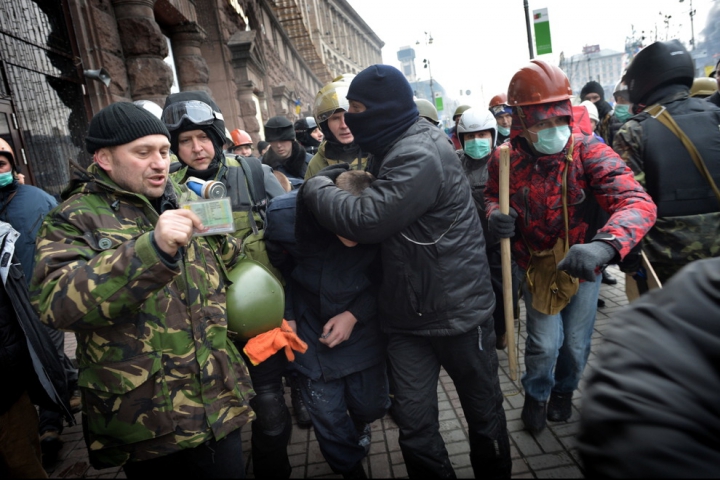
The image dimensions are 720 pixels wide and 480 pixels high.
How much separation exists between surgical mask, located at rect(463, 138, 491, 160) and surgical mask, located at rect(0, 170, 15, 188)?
3.82m

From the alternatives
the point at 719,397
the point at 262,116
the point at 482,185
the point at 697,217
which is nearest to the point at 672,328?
the point at 719,397

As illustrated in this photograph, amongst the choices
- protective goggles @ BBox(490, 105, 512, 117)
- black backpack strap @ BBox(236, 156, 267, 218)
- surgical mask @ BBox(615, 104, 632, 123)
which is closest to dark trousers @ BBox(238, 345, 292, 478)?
black backpack strap @ BBox(236, 156, 267, 218)

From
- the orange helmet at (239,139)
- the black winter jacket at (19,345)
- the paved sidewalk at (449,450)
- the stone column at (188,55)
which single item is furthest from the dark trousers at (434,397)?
the stone column at (188,55)

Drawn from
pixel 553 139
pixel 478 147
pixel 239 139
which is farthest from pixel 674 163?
pixel 239 139

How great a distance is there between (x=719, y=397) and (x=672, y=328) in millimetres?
108

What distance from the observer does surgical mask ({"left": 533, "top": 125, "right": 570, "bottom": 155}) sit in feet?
8.11

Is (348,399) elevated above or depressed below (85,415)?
below

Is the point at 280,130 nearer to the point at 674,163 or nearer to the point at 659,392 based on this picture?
the point at 674,163

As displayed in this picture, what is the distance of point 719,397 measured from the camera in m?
0.61

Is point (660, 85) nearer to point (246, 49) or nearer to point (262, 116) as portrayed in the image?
point (246, 49)

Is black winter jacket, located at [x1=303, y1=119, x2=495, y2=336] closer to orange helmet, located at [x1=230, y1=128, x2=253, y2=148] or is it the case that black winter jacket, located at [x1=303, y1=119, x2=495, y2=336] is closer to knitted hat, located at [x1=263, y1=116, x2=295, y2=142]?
knitted hat, located at [x1=263, y1=116, x2=295, y2=142]

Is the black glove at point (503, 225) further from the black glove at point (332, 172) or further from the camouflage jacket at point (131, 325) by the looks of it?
the camouflage jacket at point (131, 325)

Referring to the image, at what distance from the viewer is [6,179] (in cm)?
328

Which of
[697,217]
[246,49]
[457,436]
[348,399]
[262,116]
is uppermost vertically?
[246,49]
